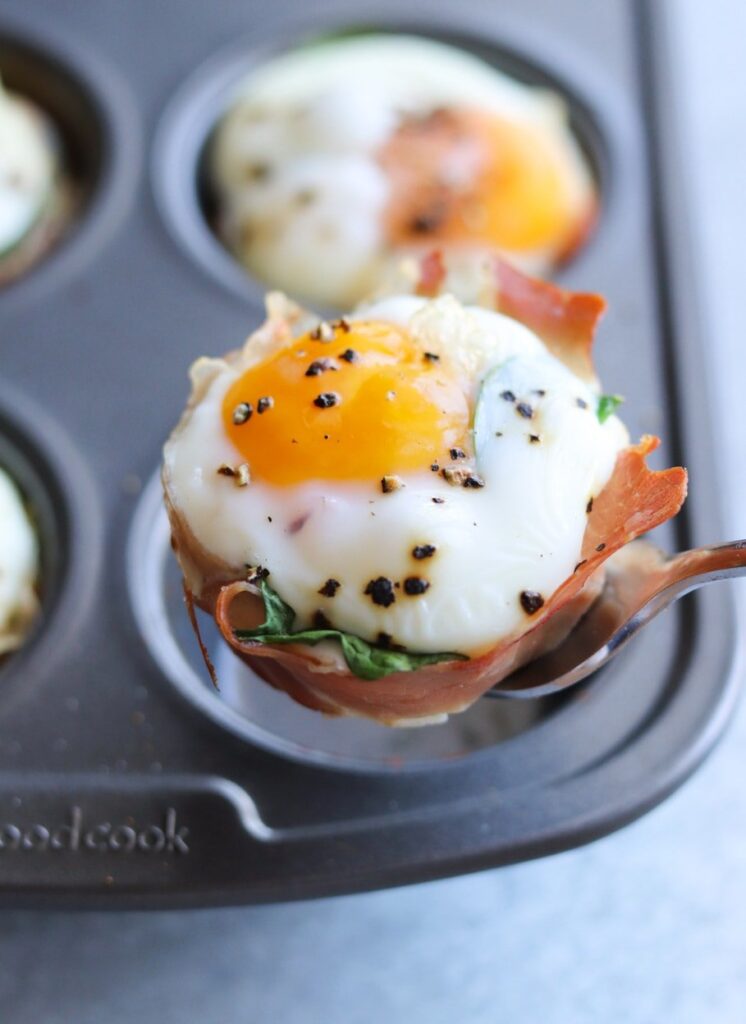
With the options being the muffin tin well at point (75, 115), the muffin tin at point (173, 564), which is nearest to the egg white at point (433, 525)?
the muffin tin at point (173, 564)

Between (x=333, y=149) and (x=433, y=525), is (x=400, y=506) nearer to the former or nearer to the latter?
(x=433, y=525)

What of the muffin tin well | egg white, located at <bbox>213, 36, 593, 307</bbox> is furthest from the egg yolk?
the muffin tin well

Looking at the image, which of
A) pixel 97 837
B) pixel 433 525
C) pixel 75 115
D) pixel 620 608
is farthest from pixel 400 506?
pixel 75 115

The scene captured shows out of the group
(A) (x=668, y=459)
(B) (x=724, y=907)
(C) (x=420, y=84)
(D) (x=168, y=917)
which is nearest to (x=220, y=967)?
(D) (x=168, y=917)

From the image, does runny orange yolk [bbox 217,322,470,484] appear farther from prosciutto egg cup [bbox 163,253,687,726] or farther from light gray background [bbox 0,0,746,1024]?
light gray background [bbox 0,0,746,1024]

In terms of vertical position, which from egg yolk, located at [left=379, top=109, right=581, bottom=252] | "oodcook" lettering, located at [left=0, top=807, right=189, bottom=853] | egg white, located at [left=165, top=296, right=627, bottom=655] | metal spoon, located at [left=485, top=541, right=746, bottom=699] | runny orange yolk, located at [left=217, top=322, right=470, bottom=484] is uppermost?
egg yolk, located at [left=379, top=109, right=581, bottom=252]

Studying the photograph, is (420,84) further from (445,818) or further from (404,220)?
(445,818)

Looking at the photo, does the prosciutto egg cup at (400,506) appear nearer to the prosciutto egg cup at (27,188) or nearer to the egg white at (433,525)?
the egg white at (433,525)
